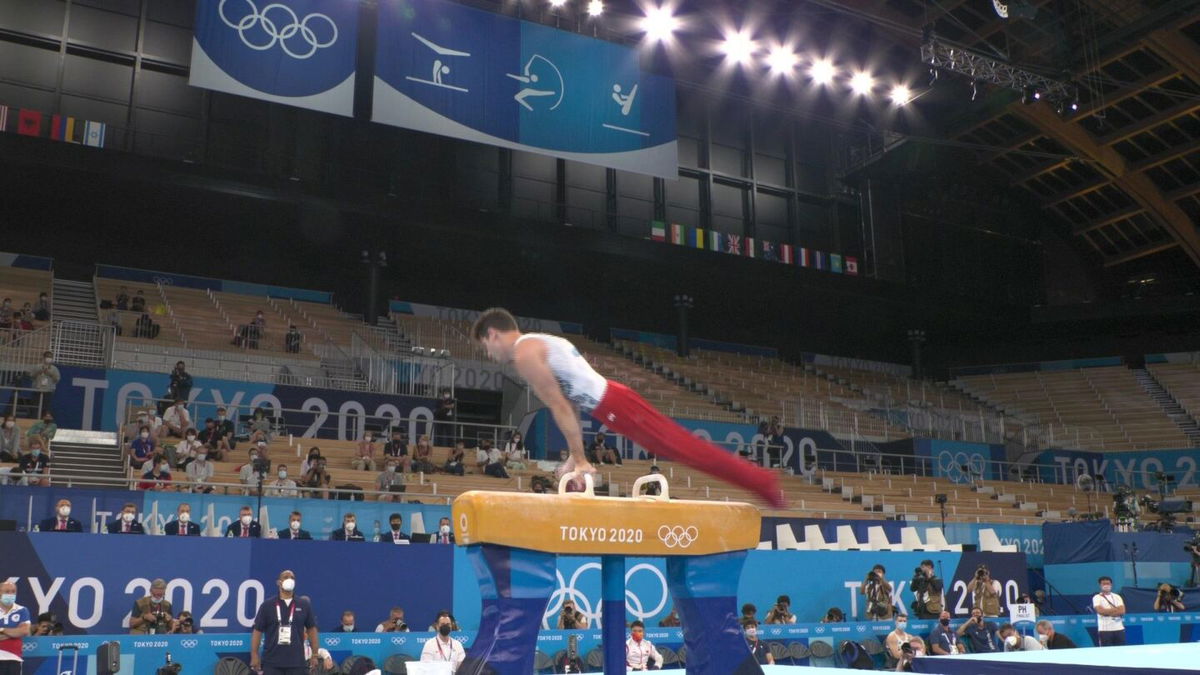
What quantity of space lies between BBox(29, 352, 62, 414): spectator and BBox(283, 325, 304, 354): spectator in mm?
4642

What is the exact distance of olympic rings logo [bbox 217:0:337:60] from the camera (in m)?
17.8

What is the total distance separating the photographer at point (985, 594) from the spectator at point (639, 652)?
623cm

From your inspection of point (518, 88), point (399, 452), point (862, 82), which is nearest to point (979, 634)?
point (399, 452)

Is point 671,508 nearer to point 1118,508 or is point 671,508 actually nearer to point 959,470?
point 1118,508

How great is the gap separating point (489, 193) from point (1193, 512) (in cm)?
1859

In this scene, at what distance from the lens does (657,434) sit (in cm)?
533

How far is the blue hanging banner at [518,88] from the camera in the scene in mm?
18859

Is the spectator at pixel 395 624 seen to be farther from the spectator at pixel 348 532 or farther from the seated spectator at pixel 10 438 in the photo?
the seated spectator at pixel 10 438

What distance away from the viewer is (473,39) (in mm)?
19500

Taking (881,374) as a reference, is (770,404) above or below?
below

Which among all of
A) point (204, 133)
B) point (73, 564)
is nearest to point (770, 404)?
point (204, 133)

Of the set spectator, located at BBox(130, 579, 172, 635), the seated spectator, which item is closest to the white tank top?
spectator, located at BBox(130, 579, 172, 635)

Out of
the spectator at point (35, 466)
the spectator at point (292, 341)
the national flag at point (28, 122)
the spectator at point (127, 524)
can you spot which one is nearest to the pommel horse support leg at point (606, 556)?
the spectator at point (127, 524)

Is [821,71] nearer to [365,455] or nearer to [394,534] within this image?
[365,455]
